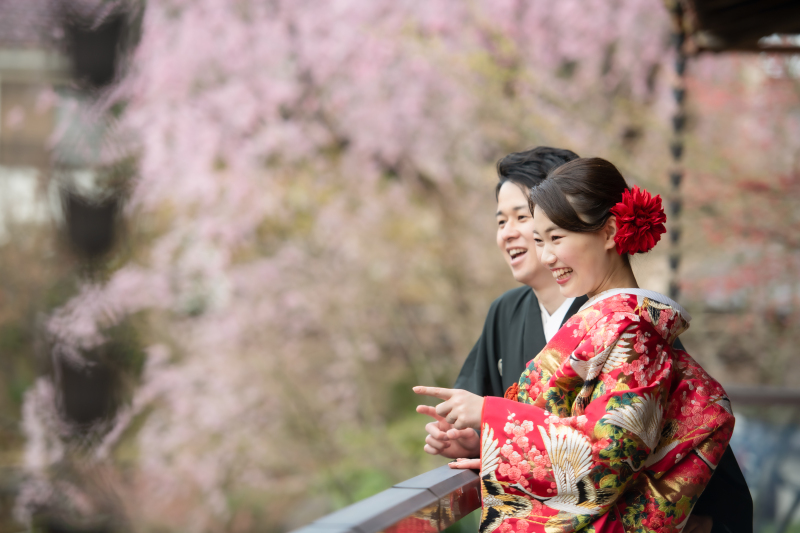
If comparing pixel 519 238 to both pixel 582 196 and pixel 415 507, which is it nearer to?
pixel 582 196

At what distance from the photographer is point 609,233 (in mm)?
1344

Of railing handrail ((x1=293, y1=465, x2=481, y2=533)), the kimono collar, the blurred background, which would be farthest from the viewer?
the blurred background

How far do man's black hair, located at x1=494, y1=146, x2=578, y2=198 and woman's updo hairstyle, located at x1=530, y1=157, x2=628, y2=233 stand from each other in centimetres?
40

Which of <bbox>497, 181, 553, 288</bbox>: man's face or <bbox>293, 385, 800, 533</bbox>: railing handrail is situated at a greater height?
<bbox>497, 181, 553, 288</bbox>: man's face

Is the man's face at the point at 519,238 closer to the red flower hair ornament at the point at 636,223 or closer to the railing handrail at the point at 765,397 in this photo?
the red flower hair ornament at the point at 636,223

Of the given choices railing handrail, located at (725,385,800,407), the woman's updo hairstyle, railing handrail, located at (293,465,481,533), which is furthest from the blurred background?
railing handrail, located at (293,465,481,533)

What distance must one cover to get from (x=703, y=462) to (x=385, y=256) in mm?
5217

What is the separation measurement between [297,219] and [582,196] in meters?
5.15

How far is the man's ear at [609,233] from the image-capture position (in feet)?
4.37

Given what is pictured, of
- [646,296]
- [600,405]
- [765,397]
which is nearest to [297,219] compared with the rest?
[765,397]

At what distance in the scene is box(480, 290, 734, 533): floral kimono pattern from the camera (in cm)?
117

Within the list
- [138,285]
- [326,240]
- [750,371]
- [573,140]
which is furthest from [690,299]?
[138,285]

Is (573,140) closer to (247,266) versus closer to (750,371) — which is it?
(750,371)

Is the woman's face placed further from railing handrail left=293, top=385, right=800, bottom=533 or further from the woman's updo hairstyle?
railing handrail left=293, top=385, right=800, bottom=533
